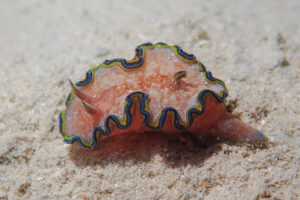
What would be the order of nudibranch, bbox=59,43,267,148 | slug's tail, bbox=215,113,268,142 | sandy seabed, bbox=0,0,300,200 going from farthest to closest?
1. slug's tail, bbox=215,113,268,142
2. sandy seabed, bbox=0,0,300,200
3. nudibranch, bbox=59,43,267,148

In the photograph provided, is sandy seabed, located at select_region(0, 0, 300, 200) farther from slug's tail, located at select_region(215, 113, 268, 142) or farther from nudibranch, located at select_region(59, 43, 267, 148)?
nudibranch, located at select_region(59, 43, 267, 148)

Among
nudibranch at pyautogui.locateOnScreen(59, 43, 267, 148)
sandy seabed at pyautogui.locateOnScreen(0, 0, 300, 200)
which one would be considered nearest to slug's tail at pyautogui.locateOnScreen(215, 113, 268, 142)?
nudibranch at pyautogui.locateOnScreen(59, 43, 267, 148)

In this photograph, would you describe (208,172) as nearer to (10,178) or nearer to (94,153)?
(94,153)

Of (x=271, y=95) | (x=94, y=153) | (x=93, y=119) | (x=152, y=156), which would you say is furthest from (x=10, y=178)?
(x=271, y=95)

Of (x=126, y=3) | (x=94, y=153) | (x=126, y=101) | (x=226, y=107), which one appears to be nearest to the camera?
(x=126, y=101)

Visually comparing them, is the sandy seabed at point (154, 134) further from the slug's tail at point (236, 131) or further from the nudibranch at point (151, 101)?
the nudibranch at point (151, 101)

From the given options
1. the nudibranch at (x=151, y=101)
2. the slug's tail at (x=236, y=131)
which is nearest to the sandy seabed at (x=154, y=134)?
the slug's tail at (x=236, y=131)

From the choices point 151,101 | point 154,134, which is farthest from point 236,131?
point 151,101
